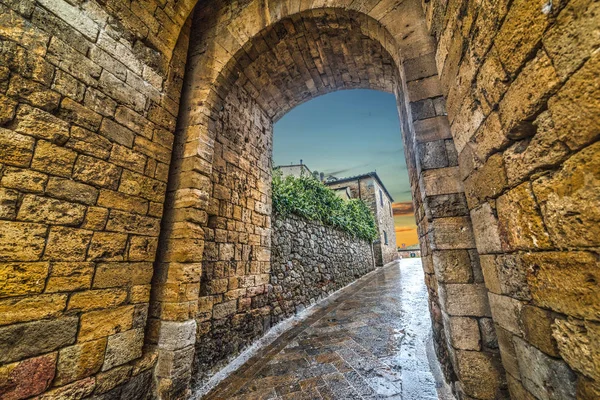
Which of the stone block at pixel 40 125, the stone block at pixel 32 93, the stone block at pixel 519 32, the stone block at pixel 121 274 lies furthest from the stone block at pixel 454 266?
the stone block at pixel 32 93

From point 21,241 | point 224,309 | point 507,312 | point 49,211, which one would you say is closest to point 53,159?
point 49,211

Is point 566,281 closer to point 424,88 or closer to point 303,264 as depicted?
point 424,88

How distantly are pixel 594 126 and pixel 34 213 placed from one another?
11.0 feet

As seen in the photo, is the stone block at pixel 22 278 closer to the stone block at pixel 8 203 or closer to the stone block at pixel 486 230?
the stone block at pixel 8 203

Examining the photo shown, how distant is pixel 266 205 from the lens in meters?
4.50

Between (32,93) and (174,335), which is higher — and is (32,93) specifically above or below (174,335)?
above

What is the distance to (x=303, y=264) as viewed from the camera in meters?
5.66

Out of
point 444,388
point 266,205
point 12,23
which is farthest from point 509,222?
point 12,23

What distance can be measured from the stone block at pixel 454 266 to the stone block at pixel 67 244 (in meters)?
3.20

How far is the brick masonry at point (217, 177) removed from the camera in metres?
1.05

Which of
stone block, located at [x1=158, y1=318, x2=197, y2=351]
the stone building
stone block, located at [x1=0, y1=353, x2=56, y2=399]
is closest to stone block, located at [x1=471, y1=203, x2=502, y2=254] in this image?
stone block, located at [x1=158, y1=318, x2=197, y2=351]

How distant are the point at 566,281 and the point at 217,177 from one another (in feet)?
11.4

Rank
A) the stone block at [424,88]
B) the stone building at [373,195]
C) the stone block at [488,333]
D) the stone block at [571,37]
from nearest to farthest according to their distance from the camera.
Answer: the stone block at [571,37] → the stone block at [488,333] → the stone block at [424,88] → the stone building at [373,195]

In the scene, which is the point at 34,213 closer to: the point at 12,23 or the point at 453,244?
the point at 12,23
